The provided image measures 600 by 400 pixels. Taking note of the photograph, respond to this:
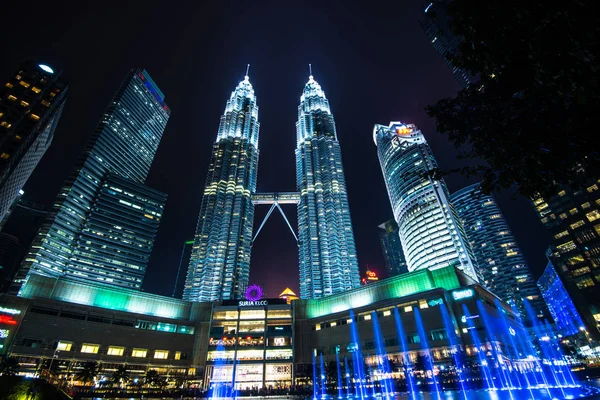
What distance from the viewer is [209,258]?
467ft

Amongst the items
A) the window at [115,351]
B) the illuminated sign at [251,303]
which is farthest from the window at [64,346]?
the illuminated sign at [251,303]

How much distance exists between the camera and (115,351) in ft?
244

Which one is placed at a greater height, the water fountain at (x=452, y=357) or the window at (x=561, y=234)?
the window at (x=561, y=234)

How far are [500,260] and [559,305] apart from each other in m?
51.2

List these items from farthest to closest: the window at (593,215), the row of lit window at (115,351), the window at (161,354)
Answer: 1. the window at (593,215)
2. the window at (161,354)
3. the row of lit window at (115,351)

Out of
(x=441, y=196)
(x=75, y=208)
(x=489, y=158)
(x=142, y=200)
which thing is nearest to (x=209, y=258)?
(x=142, y=200)

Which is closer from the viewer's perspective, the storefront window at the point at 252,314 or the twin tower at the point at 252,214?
the storefront window at the point at 252,314

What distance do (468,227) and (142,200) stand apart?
206343mm

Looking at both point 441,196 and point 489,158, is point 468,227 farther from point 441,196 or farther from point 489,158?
point 489,158

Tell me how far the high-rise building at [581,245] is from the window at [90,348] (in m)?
133

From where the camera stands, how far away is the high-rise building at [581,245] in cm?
9012

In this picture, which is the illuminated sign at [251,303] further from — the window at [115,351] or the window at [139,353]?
the window at [115,351]

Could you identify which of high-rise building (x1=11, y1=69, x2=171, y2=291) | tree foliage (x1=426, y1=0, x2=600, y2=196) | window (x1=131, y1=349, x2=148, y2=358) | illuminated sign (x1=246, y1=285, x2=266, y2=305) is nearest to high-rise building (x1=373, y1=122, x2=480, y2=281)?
illuminated sign (x1=246, y1=285, x2=266, y2=305)

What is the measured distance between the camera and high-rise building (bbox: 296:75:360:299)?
5502 inches
